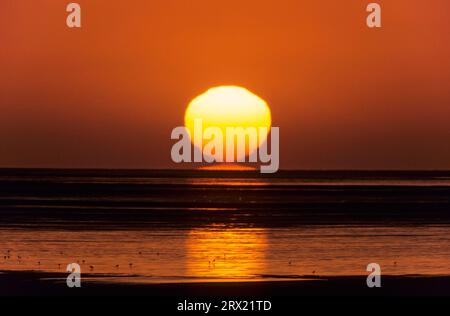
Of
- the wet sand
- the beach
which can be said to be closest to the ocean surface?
the beach

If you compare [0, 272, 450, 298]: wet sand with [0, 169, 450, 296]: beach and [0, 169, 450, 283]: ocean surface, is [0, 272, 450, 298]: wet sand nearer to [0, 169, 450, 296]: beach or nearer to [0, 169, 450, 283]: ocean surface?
[0, 169, 450, 296]: beach

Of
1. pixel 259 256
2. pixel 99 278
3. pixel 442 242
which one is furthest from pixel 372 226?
pixel 99 278

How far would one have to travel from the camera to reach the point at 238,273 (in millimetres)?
25047

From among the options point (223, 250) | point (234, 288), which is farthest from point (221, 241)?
point (234, 288)

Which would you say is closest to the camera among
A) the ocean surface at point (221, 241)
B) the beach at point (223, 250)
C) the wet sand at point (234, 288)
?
the wet sand at point (234, 288)

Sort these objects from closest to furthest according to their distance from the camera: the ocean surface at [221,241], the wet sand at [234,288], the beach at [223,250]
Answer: the wet sand at [234,288], the beach at [223,250], the ocean surface at [221,241]

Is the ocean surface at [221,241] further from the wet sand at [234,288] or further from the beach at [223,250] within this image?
the wet sand at [234,288]

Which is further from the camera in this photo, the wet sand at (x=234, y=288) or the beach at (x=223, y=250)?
the beach at (x=223, y=250)

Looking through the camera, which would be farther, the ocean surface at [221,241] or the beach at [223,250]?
the ocean surface at [221,241]

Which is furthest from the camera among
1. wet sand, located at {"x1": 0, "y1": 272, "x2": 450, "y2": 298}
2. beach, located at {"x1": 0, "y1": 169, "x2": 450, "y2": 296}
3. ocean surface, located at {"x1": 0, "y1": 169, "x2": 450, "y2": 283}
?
ocean surface, located at {"x1": 0, "y1": 169, "x2": 450, "y2": 283}

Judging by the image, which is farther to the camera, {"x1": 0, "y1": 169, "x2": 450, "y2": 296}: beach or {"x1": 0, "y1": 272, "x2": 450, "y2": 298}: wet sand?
{"x1": 0, "y1": 169, "x2": 450, "y2": 296}: beach

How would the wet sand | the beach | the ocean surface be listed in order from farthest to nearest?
the ocean surface < the beach < the wet sand

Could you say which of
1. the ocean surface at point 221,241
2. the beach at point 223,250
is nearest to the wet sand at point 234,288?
the beach at point 223,250
